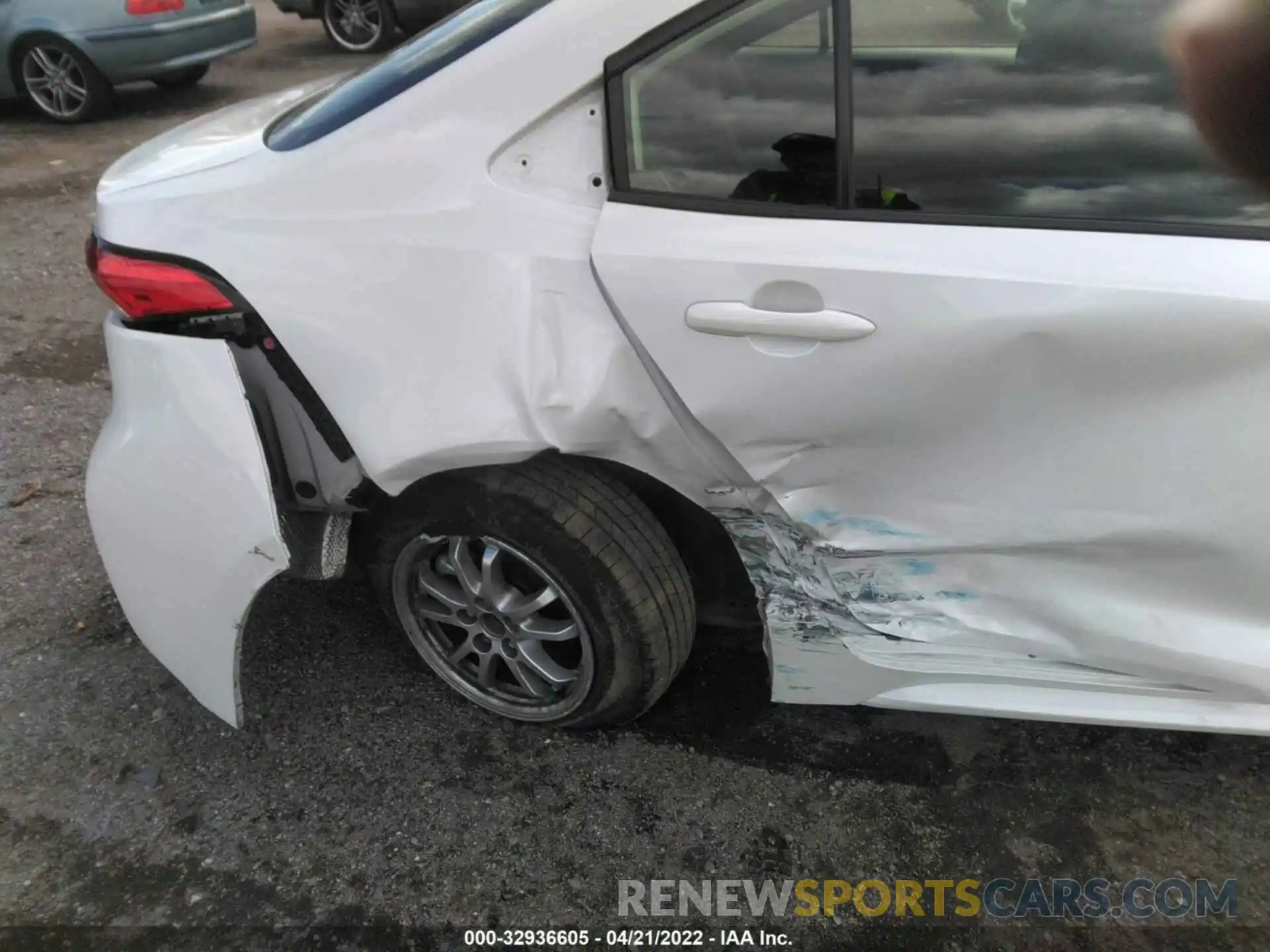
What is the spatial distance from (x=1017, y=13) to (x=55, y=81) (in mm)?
7124

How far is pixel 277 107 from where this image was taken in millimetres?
2223

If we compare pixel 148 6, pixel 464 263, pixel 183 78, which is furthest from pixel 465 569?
pixel 183 78

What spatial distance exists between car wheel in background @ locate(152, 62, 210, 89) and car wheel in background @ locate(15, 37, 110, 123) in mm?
564

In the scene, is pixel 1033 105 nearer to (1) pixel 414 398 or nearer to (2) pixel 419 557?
(1) pixel 414 398

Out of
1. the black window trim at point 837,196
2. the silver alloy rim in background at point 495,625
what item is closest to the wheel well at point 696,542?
the silver alloy rim in background at point 495,625

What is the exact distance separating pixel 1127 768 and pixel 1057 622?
1.96 feet

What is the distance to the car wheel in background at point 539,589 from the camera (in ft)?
5.93

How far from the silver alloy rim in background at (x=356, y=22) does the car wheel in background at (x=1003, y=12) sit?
7730 millimetres

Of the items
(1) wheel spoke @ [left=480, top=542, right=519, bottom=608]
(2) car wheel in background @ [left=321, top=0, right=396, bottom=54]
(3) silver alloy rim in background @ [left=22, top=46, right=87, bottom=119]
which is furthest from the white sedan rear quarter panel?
(2) car wheel in background @ [left=321, top=0, right=396, bottom=54]

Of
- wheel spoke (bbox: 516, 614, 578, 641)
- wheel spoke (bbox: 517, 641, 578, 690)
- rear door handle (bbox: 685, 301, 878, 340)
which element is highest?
rear door handle (bbox: 685, 301, 878, 340)

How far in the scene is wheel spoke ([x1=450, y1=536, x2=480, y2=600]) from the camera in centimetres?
197

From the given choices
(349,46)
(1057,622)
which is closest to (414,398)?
(1057,622)

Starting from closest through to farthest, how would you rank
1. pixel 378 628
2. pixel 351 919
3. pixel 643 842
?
pixel 351 919 → pixel 643 842 → pixel 378 628

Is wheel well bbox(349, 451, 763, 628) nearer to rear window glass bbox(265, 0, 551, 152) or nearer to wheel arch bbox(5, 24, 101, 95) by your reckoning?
rear window glass bbox(265, 0, 551, 152)
